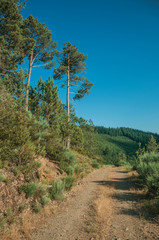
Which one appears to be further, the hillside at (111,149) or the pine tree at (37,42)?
the hillside at (111,149)

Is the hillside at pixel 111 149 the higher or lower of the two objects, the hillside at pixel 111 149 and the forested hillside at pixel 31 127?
the lower

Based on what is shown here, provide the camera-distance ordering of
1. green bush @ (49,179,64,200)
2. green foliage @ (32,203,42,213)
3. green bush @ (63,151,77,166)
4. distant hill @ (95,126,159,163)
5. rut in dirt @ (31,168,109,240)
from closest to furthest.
→ rut in dirt @ (31,168,109,240) < green foliage @ (32,203,42,213) < green bush @ (49,179,64,200) < green bush @ (63,151,77,166) < distant hill @ (95,126,159,163)

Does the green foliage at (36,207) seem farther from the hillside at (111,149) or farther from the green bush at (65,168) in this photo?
the hillside at (111,149)

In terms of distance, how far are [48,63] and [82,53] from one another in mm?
5137

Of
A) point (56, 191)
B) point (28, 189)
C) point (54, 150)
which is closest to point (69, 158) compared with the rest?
point (54, 150)

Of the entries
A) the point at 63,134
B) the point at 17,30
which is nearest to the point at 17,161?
the point at 63,134

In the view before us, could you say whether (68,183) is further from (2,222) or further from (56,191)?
(2,222)

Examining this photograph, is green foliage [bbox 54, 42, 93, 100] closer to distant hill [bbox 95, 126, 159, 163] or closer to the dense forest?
the dense forest

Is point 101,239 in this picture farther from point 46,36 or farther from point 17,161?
point 46,36

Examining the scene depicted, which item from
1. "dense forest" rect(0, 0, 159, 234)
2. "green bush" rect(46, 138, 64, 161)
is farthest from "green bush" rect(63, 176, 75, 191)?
"green bush" rect(46, 138, 64, 161)

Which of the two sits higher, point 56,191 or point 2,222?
point 2,222

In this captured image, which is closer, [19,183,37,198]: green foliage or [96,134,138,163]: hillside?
[19,183,37,198]: green foliage

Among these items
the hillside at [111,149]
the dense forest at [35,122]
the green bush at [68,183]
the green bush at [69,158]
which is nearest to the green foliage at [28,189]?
the dense forest at [35,122]

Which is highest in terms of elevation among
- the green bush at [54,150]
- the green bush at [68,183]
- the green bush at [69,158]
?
the green bush at [54,150]
